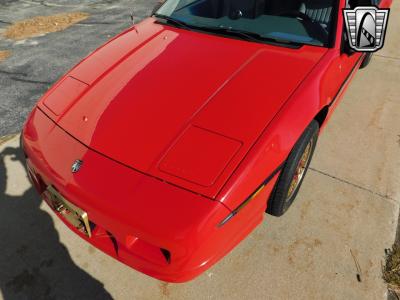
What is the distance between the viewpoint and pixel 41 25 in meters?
6.81

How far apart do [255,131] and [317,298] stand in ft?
3.95

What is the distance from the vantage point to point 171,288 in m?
2.29

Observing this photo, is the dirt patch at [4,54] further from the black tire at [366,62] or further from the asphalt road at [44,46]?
the black tire at [366,62]

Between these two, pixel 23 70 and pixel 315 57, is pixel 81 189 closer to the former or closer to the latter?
pixel 315 57

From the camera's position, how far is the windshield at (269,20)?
8.81ft

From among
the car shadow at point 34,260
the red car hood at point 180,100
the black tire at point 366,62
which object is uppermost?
the red car hood at point 180,100

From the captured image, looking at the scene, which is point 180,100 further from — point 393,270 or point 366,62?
point 366,62

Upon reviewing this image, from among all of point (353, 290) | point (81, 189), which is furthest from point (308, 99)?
point (81, 189)

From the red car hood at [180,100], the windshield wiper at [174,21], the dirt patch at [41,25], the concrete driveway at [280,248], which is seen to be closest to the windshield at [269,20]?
the windshield wiper at [174,21]

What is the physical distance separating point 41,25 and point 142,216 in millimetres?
6551

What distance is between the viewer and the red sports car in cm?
180

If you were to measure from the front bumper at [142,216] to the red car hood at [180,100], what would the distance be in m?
0.08

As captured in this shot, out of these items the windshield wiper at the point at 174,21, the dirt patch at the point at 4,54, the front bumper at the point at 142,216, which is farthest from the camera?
the dirt patch at the point at 4,54

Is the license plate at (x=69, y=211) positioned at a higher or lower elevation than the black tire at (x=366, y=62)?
higher
